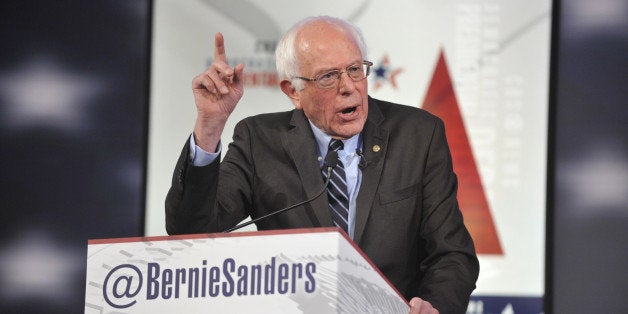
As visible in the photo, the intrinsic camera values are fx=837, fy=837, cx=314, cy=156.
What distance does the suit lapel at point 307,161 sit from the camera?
199 cm

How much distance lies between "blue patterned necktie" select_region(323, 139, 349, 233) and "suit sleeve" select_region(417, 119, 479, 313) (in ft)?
0.63

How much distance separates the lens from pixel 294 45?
208cm

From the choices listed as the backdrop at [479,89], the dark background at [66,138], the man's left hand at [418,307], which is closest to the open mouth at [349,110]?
the man's left hand at [418,307]

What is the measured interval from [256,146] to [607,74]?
1.71 metres

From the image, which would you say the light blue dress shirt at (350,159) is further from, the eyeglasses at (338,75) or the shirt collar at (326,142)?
the eyeglasses at (338,75)

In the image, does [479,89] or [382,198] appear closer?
[382,198]

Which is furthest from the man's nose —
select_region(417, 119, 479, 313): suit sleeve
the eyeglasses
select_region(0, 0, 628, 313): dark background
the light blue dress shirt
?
select_region(0, 0, 628, 313): dark background

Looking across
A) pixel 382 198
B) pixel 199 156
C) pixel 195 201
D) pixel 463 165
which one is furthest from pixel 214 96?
pixel 463 165

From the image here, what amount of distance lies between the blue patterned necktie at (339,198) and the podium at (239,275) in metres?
0.52

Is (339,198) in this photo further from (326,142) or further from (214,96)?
(214,96)

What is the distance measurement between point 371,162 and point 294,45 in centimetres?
35

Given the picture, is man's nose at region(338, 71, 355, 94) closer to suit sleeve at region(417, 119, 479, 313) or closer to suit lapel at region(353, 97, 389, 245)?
suit lapel at region(353, 97, 389, 245)

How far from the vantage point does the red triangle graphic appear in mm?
3277

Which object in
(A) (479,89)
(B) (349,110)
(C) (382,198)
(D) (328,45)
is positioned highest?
(A) (479,89)
